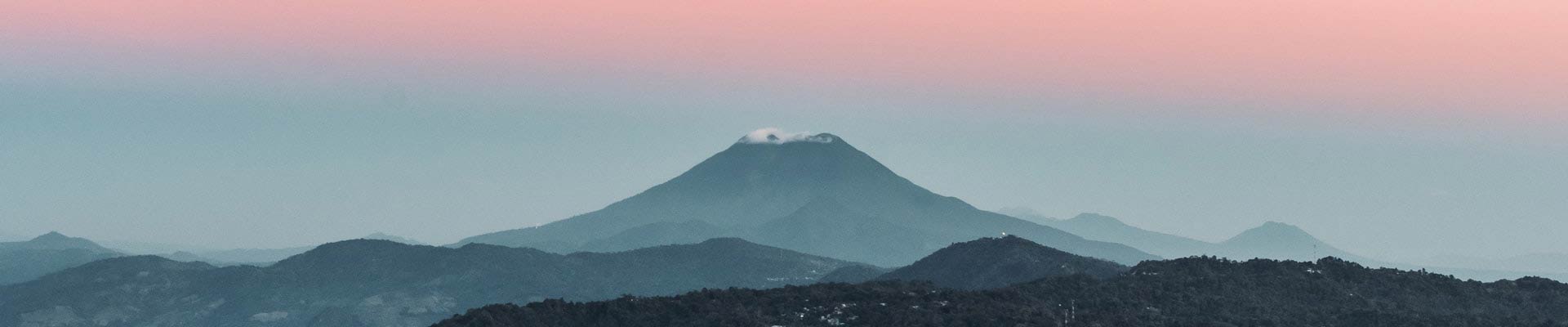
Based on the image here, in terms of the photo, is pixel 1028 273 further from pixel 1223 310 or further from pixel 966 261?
pixel 1223 310

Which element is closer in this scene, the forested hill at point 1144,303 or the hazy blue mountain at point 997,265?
the forested hill at point 1144,303

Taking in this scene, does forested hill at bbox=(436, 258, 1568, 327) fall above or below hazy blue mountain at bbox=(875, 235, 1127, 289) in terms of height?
below

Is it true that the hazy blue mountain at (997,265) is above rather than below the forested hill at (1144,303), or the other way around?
above

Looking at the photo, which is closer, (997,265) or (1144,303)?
(1144,303)

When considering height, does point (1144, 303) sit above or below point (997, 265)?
below

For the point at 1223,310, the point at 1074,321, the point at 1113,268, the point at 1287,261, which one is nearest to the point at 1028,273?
the point at 1113,268
